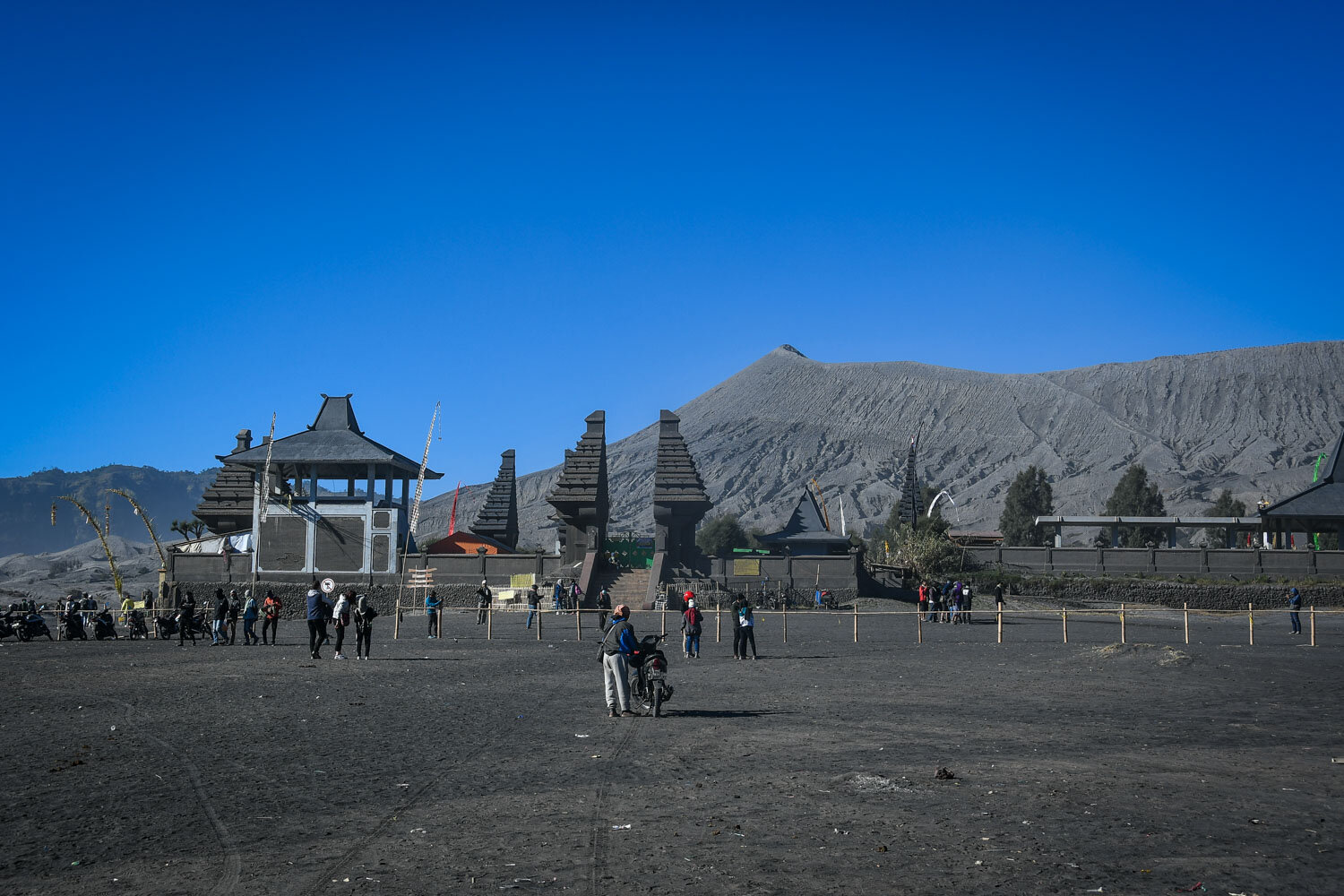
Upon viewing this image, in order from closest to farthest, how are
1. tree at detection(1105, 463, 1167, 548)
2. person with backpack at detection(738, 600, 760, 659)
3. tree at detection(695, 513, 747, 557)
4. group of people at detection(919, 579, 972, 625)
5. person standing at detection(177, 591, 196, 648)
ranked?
1. person with backpack at detection(738, 600, 760, 659)
2. person standing at detection(177, 591, 196, 648)
3. group of people at detection(919, 579, 972, 625)
4. tree at detection(1105, 463, 1167, 548)
5. tree at detection(695, 513, 747, 557)

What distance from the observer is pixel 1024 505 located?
118 metres

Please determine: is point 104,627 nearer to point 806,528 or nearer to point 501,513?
point 501,513

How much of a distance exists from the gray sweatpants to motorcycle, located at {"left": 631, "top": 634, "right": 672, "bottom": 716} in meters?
0.28

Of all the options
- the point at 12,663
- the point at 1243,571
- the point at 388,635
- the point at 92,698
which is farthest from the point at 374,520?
the point at 1243,571

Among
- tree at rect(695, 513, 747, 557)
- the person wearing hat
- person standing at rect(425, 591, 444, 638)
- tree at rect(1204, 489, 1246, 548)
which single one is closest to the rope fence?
person standing at rect(425, 591, 444, 638)

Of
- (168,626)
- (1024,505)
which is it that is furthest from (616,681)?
(1024,505)

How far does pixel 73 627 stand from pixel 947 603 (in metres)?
32.2

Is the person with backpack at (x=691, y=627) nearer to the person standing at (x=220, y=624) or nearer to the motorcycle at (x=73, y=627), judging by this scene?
the person standing at (x=220, y=624)

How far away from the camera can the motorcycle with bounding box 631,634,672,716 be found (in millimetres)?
15891

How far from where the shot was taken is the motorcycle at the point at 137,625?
119ft

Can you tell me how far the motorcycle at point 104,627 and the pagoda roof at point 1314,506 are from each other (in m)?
56.7

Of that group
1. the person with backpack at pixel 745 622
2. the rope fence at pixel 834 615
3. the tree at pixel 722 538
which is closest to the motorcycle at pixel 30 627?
the rope fence at pixel 834 615

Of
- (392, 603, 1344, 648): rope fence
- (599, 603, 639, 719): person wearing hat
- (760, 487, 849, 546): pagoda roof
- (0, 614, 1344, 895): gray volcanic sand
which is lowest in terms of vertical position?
(392, 603, 1344, 648): rope fence

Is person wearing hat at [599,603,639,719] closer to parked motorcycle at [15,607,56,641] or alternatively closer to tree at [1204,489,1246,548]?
parked motorcycle at [15,607,56,641]
